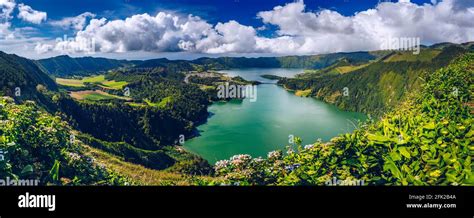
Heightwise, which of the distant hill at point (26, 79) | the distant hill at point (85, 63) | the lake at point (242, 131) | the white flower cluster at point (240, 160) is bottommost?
the lake at point (242, 131)

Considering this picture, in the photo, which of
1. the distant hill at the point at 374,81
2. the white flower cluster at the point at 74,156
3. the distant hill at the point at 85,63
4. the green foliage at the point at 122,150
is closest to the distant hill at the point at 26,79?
the distant hill at the point at 85,63

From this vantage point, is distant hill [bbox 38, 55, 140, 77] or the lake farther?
the lake

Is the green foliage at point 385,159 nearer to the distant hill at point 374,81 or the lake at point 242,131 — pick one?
the lake at point 242,131

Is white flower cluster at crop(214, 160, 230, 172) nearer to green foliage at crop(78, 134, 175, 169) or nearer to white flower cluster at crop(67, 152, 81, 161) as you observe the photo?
white flower cluster at crop(67, 152, 81, 161)

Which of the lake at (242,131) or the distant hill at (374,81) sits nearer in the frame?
the lake at (242,131)

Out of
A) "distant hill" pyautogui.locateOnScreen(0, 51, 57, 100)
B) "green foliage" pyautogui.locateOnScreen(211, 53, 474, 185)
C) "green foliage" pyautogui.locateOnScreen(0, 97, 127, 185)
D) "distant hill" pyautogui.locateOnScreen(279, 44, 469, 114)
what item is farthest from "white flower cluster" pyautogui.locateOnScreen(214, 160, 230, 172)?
"distant hill" pyautogui.locateOnScreen(279, 44, 469, 114)

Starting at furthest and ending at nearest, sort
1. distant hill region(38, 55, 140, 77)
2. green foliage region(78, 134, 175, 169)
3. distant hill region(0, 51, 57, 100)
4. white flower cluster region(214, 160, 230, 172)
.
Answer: distant hill region(0, 51, 57, 100) < green foliage region(78, 134, 175, 169) < distant hill region(38, 55, 140, 77) < white flower cluster region(214, 160, 230, 172)
